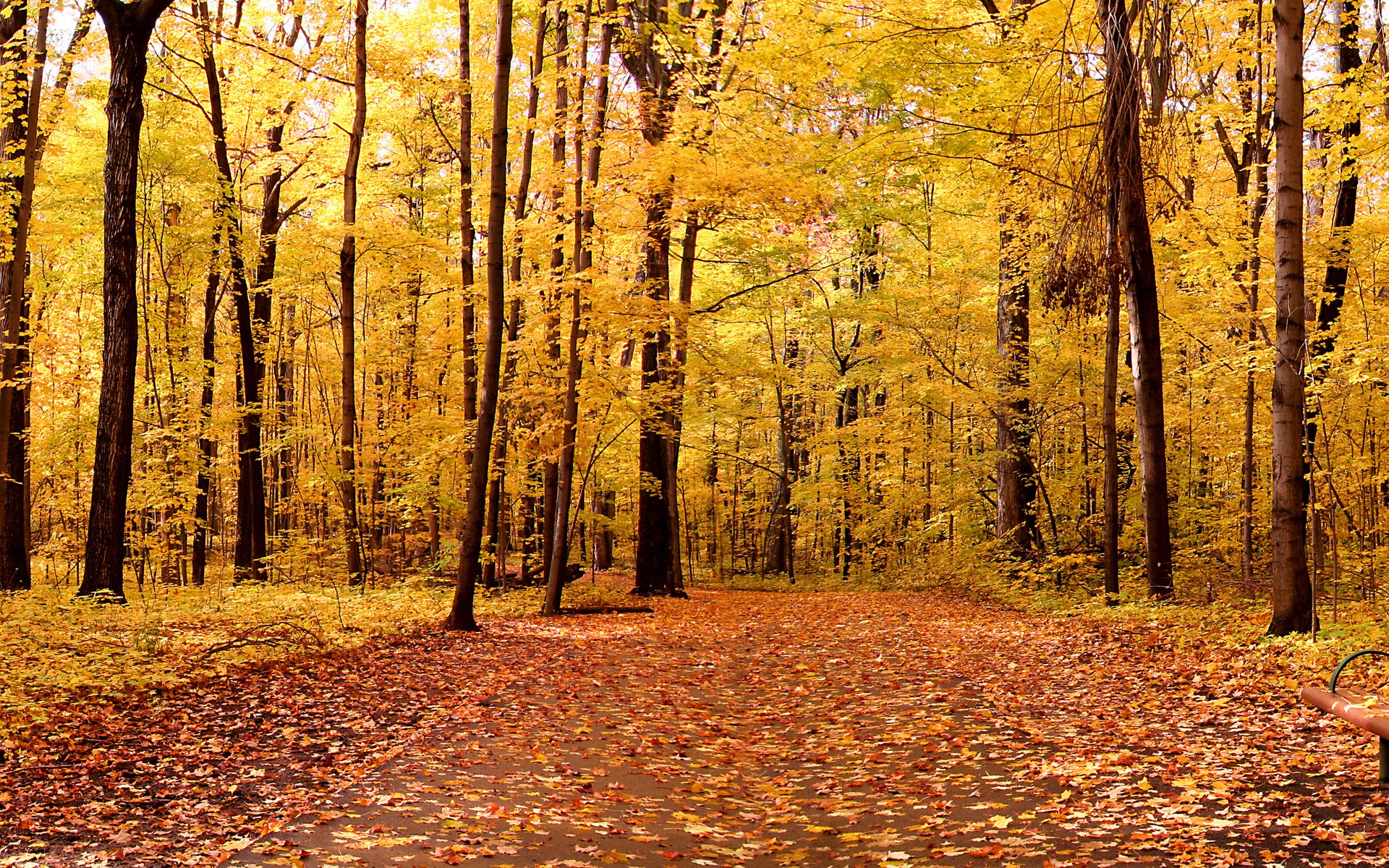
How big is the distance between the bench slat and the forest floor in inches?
12.4

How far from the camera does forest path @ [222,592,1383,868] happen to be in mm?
4465

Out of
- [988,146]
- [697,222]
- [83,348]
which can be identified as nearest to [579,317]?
[697,222]

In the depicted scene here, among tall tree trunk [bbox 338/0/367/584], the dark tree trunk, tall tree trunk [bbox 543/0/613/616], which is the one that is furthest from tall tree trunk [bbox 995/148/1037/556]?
the dark tree trunk

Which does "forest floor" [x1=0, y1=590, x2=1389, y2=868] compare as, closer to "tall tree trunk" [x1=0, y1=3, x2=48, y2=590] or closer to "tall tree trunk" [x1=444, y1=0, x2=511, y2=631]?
"tall tree trunk" [x1=444, y1=0, x2=511, y2=631]

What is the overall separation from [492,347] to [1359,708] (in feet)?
33.0

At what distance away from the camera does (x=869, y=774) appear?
20.4 ft

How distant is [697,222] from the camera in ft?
52.3

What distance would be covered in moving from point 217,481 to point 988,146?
26219mm

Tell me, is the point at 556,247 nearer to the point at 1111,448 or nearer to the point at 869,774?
the point at 1111,448

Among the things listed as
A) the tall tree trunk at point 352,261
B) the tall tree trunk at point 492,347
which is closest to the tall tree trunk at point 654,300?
the tall tree trunk at point 492,347

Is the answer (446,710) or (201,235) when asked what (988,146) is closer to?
(446,710)

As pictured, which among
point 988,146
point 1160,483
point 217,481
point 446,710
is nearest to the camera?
point 446,710

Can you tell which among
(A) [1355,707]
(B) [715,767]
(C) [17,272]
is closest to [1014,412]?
(B) [715,767]

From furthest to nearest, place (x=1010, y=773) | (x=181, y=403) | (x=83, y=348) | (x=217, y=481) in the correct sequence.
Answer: (x=217, y=481) < (x=83, y=348) < (x=181, y=403) < (x=1010, y=773)
